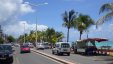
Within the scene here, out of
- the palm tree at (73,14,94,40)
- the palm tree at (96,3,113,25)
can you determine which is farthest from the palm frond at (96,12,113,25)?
the palm tree at (73,14,94,40)

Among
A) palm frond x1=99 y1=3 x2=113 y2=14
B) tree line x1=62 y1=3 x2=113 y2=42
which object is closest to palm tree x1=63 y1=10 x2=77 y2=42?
tree line x1=62 y1=3 x2=113 y2=42

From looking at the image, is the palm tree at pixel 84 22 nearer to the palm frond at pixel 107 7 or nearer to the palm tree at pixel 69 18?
the palm tree at pixel 69 18

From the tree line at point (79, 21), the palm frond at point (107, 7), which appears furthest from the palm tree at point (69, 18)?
the palm frond at point (107, 7)

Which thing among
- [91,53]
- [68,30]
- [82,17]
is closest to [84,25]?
[82,17]

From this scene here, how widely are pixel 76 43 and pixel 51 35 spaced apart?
57.0m

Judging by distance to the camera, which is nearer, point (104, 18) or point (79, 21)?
point (104, 18)

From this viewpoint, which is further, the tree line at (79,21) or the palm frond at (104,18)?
the tree line at (79,21)

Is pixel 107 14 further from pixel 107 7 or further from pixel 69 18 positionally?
pixel 69 18

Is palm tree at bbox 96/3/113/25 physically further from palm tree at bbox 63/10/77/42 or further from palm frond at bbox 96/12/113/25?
palm tree at bbox 63/10/77/42

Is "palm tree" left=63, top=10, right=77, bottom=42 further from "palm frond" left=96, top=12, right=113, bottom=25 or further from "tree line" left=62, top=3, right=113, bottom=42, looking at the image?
"palm frond" left=96, top=12, right=113, bottom=25

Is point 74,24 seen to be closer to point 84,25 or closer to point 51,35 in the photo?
point 84,25

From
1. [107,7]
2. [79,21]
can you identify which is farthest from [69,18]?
[107,7]

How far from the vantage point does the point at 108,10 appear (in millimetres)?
36781

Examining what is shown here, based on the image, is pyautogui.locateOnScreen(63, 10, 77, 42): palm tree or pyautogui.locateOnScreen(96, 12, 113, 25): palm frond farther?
pyautogui.locateOnScreen(63, 10, 77, 42): palm tree
